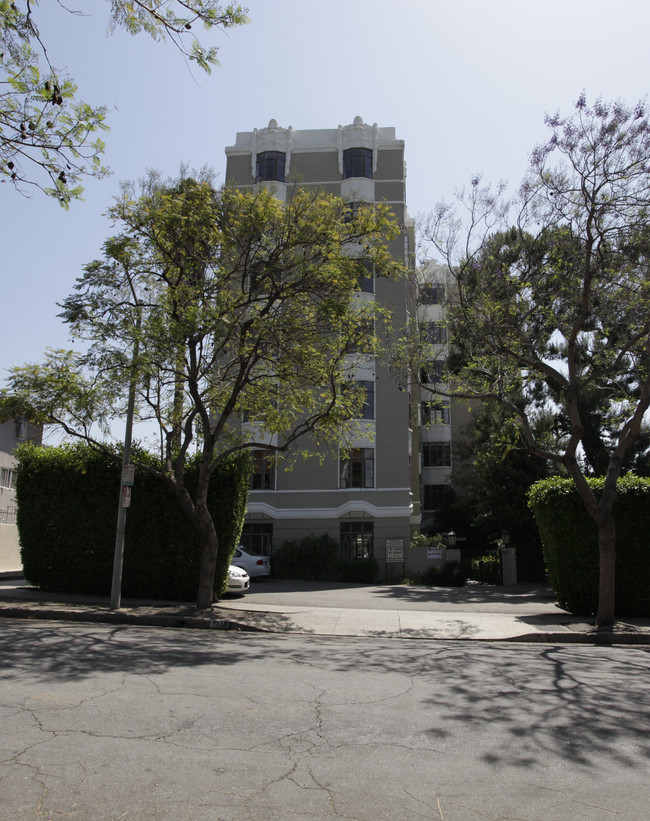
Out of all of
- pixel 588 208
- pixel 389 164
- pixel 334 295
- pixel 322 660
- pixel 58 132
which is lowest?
pixel 322 660

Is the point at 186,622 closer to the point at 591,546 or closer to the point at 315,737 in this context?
the point at 315,737

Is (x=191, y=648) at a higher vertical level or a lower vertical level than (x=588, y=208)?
lower

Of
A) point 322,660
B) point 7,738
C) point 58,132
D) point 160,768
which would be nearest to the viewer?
point 160,768

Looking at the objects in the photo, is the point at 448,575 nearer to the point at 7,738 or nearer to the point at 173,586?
the point at 173,586

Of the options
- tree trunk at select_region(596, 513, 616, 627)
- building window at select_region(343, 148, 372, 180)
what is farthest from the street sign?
building window at select_region(343, 148, 372, 180)

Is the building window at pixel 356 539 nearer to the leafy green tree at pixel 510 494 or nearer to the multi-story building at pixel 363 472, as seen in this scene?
the multi-story building at pixel 363 472

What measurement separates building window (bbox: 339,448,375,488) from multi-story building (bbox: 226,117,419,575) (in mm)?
45

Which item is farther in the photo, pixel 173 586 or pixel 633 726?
pixel 173 586

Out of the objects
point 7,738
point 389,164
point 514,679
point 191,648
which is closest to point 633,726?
point 514,679

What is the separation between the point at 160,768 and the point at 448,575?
2208cm

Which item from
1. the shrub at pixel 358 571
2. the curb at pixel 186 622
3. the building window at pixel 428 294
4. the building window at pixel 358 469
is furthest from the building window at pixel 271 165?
the curb at pixel 186 622

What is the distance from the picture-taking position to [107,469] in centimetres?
1584

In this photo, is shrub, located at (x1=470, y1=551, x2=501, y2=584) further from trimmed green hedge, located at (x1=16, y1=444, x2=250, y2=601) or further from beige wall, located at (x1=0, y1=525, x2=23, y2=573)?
beige wall, located at (x1=0, y1=525, x2=23, y2=573)

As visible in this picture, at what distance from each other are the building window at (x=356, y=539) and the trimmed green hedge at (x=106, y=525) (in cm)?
1368
